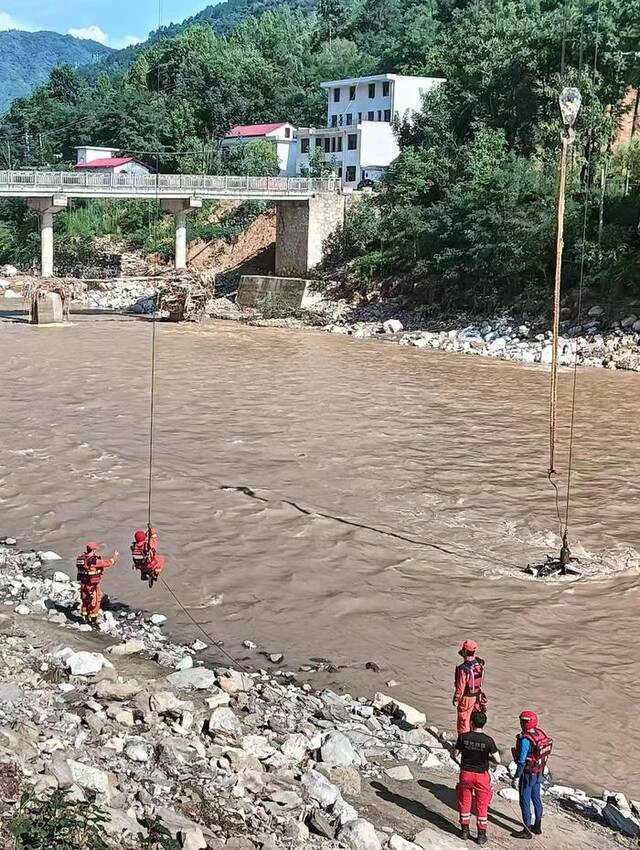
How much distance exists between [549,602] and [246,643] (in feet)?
14.8

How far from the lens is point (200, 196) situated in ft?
190

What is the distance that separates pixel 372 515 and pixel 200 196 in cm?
4341

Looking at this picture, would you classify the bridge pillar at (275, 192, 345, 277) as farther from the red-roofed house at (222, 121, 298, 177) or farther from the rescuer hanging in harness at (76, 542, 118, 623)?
the rescuer hanging in harness at (76, 542, 118, 623)

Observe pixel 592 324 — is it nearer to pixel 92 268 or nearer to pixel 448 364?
pixel 448 364

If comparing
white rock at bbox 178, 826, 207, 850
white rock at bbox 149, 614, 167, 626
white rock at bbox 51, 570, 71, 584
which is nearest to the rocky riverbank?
white rock at bbox 178, 826, 207, 850

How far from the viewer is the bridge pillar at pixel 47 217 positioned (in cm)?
5450

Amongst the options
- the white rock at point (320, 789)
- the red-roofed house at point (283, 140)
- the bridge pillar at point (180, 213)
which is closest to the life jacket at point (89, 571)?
the white rock at point (320, 789)

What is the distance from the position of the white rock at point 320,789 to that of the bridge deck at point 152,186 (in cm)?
4810

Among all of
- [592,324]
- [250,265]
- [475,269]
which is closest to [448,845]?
[592,324]

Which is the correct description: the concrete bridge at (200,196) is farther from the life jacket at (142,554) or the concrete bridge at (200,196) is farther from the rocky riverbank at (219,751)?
the rocky riverbank at (219,751)

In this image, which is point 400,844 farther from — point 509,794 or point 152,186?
point 152,186

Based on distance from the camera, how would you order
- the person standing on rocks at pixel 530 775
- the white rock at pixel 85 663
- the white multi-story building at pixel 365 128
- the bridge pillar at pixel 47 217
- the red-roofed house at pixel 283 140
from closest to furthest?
the person standing on rocks at pixel 530 775 → the white rock at pixel 85 663 → the bridge pillar at pixel 47 217 → the white multi-story building at pixel 365 128 → the red-roofed house at pixel 283 140

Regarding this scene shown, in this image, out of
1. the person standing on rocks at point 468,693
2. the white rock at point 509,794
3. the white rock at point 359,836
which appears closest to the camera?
the white rock at point 359,836

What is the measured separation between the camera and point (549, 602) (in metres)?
14.0
